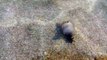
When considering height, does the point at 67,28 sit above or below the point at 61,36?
above

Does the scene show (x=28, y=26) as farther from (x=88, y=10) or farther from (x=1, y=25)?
(x=88, y=10)

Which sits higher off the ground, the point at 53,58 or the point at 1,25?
the point at 1,25

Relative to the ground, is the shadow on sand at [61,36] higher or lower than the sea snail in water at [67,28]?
lower

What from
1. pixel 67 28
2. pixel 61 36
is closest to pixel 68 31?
pixel 67 28

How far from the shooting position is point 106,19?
20.5ft

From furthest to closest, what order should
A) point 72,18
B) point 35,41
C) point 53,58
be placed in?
point 72,18 → point 35,41 → point 53,58

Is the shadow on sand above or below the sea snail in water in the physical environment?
below

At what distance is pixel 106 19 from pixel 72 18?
46.6 inches

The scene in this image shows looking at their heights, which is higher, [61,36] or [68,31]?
[68,31]

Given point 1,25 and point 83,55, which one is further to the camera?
point 1,25

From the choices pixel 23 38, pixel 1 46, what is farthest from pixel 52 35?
pixel 1 46

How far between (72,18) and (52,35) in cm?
96

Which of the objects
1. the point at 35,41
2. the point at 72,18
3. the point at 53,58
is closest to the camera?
the point at 53,58

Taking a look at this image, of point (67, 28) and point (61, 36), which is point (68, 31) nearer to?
point (67, 28)
